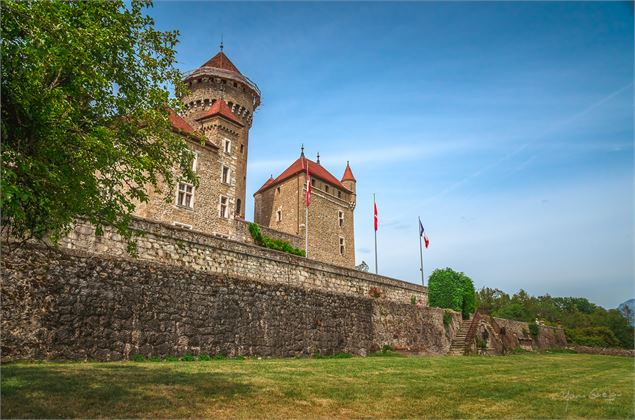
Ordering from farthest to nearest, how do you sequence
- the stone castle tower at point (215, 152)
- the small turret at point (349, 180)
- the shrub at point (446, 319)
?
the small turret at point (349, 180) < the stone castle tower at point (215, 152) < the shrub at point (446, 319)

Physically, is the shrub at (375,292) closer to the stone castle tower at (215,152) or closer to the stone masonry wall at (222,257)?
the stone masonry wall at (222,257)

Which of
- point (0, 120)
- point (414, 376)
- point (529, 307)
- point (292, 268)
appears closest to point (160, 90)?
point (0, 120)

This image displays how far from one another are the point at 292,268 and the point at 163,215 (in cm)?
1312

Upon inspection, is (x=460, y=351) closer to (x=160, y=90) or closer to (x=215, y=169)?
(x=215, y=169)

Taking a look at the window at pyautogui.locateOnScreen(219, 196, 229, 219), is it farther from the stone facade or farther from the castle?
the stone facade

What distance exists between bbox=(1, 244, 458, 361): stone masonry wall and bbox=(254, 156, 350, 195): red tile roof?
81.9 feet

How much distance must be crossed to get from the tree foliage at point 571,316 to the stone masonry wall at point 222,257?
41673mm

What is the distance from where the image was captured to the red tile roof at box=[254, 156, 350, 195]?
44803mm

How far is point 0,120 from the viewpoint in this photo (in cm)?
628

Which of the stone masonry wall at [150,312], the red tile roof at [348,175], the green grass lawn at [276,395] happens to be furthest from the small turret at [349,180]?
the green grass lawn at [276,395]

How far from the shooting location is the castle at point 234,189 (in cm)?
3144

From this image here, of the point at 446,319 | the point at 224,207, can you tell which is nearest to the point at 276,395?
the point at 446,319

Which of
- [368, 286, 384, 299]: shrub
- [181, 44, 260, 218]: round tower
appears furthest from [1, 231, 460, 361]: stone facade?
[181, 44, 260, 218]: round tower

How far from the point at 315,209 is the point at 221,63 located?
17.2 metres
